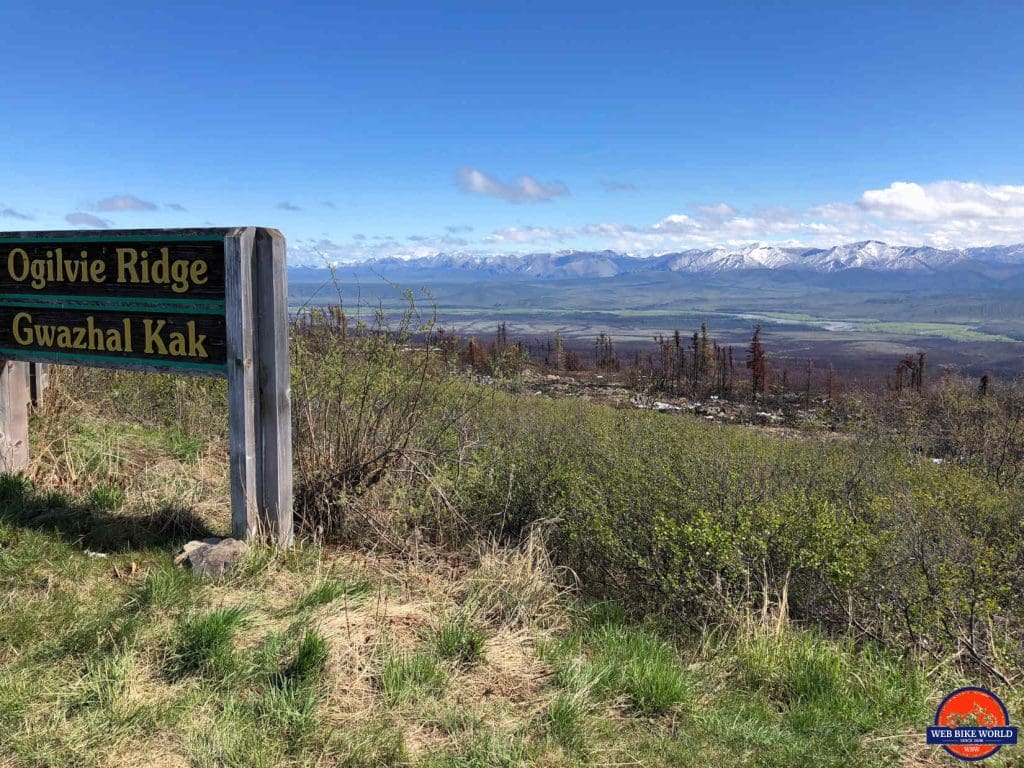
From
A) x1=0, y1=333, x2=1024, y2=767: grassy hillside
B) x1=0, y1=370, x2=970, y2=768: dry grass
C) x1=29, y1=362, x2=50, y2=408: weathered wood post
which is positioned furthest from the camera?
x1=29, y1=362, x2=50, y2=408: weathered wood post

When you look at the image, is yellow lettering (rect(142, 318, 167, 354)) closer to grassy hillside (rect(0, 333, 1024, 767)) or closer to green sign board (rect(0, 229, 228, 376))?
green sign board (rect(0, 229, 228, 376))

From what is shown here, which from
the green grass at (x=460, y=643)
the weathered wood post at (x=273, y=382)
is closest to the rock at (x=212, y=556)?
the weathered wood post at (x=273, y=382)

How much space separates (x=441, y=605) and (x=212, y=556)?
1.34m

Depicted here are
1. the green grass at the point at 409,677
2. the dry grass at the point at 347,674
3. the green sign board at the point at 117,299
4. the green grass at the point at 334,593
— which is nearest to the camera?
the dry grass at the point at 347,674

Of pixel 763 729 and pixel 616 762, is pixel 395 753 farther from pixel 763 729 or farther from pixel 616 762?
pixel 763 729

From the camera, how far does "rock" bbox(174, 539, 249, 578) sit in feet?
12.2

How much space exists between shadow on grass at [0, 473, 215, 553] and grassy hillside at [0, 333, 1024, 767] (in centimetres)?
2

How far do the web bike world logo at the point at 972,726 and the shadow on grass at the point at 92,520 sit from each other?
409 centimetres

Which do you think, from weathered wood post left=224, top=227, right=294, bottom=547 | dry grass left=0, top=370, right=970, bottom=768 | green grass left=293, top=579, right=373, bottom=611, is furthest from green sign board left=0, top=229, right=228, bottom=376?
Answer: green grass left=293, top=579, right=373, bottom=611

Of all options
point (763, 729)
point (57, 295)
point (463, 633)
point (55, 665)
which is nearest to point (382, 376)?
point (57, 295)

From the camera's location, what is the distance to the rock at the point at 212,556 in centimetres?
371

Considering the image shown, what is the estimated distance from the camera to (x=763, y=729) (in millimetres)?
2682

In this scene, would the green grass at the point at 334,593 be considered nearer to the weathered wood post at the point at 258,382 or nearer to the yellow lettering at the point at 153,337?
the weathered wood post at the point at 258,382

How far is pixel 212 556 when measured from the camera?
12.4ft
